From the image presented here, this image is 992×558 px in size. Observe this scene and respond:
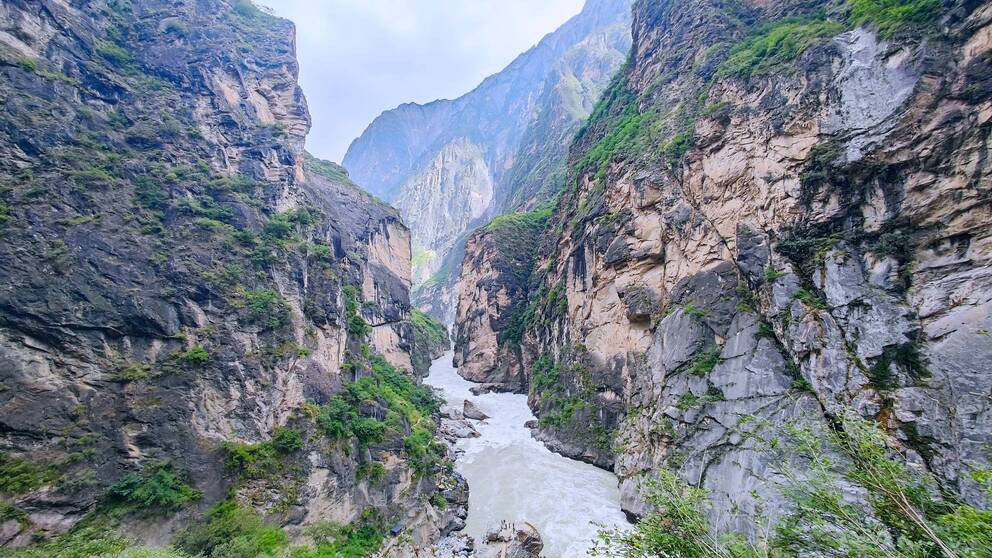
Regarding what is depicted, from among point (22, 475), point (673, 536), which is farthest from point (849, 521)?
point (22, 475)

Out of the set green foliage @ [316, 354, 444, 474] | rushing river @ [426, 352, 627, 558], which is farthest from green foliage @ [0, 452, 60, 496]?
rushing river @ [426, 352, 627, 558]

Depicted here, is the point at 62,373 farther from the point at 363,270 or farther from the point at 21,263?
the point at 363,270

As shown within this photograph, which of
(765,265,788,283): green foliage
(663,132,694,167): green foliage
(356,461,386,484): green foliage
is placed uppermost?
(663,132,694,167): green foliage

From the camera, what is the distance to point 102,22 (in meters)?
23.1

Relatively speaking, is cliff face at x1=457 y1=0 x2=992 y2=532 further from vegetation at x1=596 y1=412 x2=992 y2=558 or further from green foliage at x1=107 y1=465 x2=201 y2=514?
green foliage at x1=107 y1=465 x2=201 y2=514

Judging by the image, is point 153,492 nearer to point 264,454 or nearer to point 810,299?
point 264,454

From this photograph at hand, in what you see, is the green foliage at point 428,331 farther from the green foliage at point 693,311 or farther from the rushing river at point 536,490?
the green foliage at point 693,311

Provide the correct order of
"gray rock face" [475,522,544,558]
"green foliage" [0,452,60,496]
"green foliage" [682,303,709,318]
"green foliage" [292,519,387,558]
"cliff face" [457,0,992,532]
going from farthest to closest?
1. "green foliage" [682,303,709,318]
2. "gray rock face" [475,522,544,558]
3. "green foliage" [292,519,387,558]
4. "cliff face" [457,0,992,532]
5. "green foliage" [0,452,60,496]

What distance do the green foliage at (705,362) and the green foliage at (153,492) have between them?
19.5 m

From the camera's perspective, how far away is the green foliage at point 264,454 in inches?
552

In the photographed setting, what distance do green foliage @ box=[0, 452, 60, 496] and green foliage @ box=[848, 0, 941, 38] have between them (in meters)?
31.9

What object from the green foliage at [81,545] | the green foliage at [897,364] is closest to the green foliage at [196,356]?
the green foliage at [81,545]

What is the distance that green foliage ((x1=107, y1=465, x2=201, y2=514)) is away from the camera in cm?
1191

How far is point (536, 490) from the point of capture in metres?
20.1
